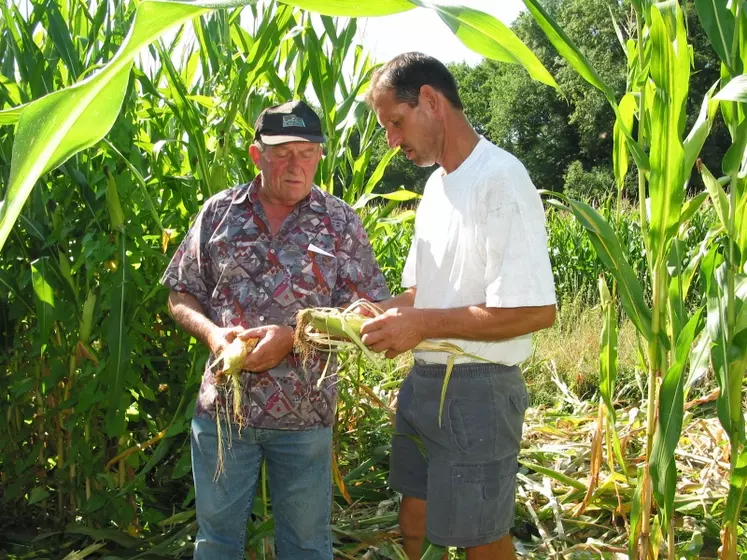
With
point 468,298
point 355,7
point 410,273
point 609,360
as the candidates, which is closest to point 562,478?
point 609,360

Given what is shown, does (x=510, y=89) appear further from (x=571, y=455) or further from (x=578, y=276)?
(x=571, y=455)

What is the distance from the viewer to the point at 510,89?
4719 centimetres

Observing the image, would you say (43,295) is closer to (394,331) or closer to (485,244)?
(394,331)

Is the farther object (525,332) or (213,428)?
(213,428)

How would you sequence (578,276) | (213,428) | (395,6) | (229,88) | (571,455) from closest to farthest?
(395,6)
(213,428)
(229,88)
(571,455)
(578,276)

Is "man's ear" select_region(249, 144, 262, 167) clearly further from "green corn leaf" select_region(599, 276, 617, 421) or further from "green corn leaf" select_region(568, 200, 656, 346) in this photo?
"green corn leaf" select_region(599, 276, 617, 421)

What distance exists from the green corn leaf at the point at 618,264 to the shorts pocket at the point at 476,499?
584 millimetres

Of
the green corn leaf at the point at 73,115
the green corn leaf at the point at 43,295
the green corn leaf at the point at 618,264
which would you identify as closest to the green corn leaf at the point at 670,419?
the green corn leaf at the point at 618,264

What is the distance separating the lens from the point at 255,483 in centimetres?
238

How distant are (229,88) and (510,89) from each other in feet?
Answer: 153

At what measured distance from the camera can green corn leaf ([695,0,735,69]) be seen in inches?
76.9

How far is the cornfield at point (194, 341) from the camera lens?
6.98 feet

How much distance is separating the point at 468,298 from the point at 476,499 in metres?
0.60

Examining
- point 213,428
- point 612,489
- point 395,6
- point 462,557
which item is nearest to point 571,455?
point 612,489
